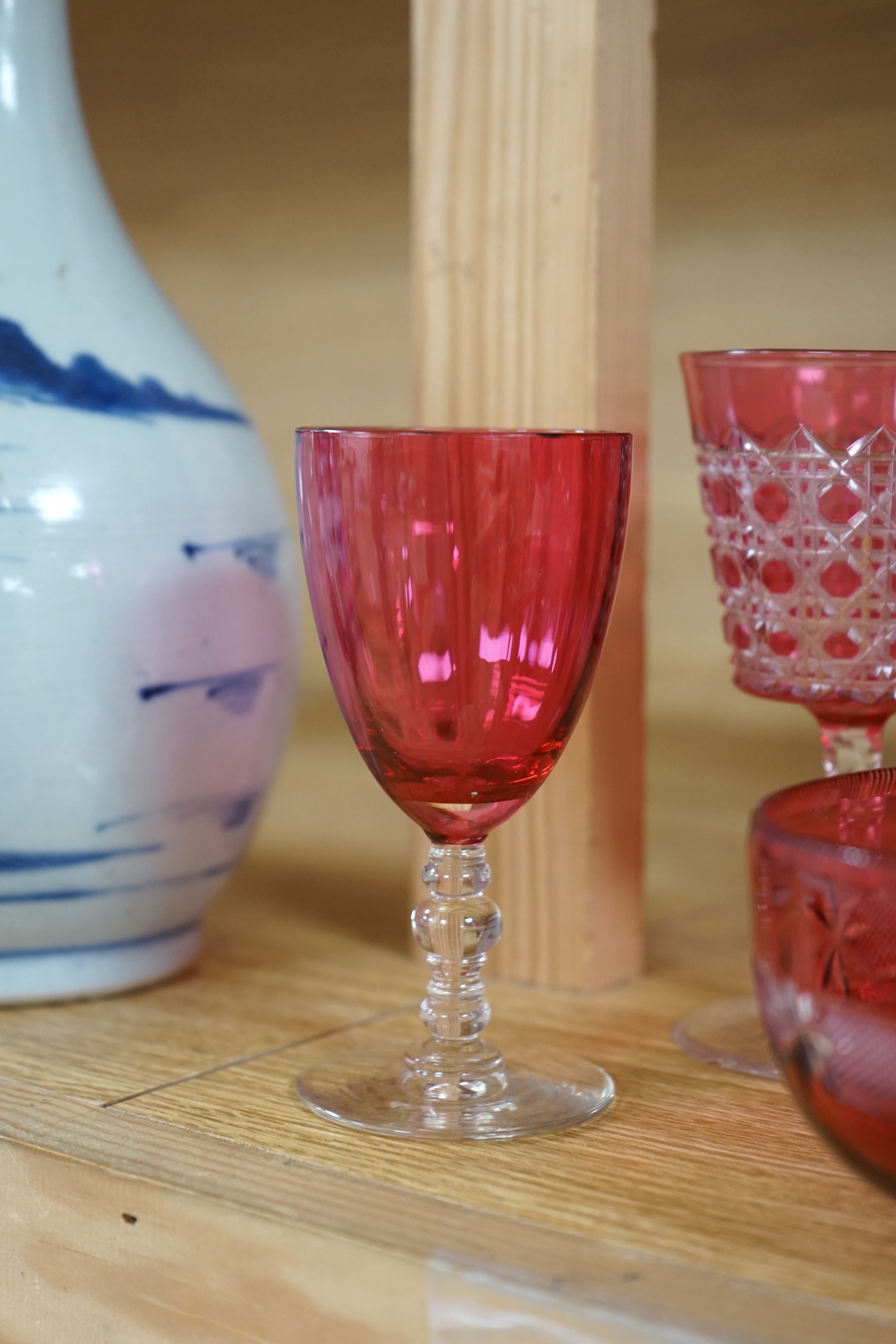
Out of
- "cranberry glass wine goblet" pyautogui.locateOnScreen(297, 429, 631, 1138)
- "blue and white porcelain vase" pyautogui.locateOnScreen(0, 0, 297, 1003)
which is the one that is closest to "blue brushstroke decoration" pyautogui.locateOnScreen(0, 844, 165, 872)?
"blue and white porcelain vase" pyautogui.locateOnScreen(0, 0, 297, 1003)

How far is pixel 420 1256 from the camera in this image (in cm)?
31

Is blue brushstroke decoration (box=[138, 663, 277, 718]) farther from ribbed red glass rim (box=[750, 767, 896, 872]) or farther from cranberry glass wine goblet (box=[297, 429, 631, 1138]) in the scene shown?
ribbed red glass rim (box=[750, 767, 896, 872])

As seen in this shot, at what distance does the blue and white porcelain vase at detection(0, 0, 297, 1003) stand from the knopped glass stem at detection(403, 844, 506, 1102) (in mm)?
113

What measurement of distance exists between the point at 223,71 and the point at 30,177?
41 centimetres

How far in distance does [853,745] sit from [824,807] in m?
0.12

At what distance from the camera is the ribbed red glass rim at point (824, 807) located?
286 mm

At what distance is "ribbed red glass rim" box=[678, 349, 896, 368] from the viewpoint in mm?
424

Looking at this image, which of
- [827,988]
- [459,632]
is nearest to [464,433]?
[459,632]

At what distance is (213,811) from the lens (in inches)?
19.8

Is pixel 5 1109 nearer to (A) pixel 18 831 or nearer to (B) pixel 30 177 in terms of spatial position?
(A) pixel 18 831

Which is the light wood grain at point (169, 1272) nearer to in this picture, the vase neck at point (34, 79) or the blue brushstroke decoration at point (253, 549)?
the blue brushstroke decoration at point (253, 549)

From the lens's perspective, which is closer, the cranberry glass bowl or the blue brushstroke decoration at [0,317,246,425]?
the cranberry glass bowl

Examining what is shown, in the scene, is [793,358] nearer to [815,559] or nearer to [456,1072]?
[815,559]

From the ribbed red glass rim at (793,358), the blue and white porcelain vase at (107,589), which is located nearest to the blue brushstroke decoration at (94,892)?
the blue and white porcelain vase at (107,589)
